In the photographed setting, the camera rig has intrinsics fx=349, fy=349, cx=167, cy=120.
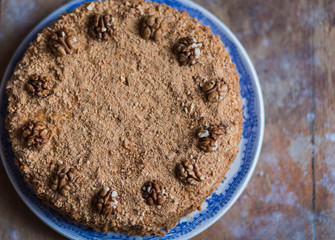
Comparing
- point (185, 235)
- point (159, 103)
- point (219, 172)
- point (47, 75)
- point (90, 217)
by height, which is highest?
point (47, 75)

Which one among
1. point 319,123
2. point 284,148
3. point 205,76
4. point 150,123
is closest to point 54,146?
point 150,123

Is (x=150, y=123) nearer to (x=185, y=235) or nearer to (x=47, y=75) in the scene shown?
(x=47, y=75)

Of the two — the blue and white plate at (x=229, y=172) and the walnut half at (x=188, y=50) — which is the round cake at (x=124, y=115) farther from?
the blue and white plate at (x=229, y=172)

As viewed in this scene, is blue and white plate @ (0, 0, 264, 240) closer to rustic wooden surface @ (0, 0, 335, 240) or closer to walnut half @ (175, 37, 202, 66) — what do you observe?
Result: rustic wooden surface @ (0, 0, 335, 240)

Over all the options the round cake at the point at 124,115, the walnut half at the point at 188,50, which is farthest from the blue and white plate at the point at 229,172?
the walnut half at the point at 188,50

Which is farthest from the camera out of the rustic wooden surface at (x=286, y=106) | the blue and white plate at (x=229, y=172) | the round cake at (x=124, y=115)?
the rustic wooden surface at (x=286, y=106)

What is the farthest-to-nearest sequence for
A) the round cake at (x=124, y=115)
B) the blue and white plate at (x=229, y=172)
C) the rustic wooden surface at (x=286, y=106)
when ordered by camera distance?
the rustic wooden surface at (x=286, y=106)
the blue and white plate at (x=229, y=172)
the round cake at (x=124, y=115)
